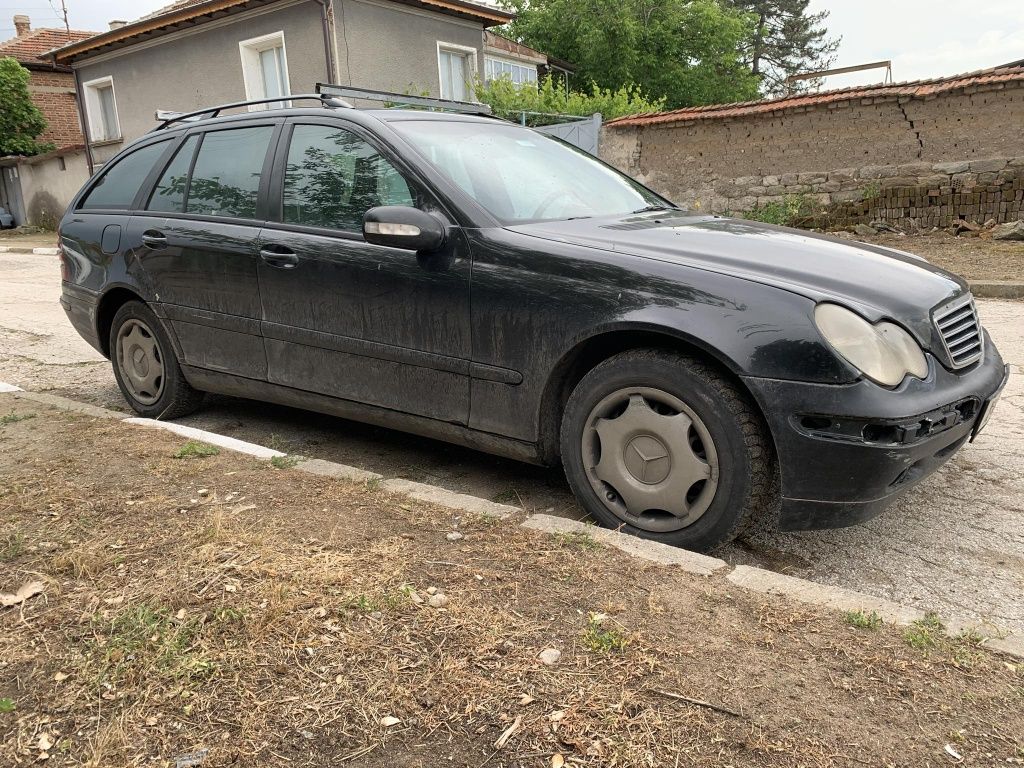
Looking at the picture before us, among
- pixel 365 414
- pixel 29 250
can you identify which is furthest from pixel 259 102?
pixel 29 250

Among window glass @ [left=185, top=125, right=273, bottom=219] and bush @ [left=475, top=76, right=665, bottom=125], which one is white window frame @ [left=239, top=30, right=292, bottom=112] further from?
window glass @ [left=185, top=125, right=273, bottom=219]

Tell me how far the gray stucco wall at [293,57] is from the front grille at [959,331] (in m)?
15.5

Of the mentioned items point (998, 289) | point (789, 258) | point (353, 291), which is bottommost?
point (998, 289)

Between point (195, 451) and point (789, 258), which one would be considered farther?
point (195, 451)

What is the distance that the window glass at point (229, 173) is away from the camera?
14.0 feet

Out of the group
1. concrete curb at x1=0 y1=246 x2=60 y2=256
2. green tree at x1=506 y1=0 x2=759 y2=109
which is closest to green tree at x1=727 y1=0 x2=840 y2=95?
green tree at x1=506 y1=0 x2=759 y2=109

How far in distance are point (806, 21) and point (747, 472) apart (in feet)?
187

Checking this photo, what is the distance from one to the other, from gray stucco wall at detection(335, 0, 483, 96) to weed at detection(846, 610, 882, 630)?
1639 cm

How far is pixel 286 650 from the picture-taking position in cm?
216

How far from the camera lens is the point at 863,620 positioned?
2.29 metres

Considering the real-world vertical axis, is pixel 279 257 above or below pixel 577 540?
above

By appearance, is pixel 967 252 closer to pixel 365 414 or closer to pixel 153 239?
pixel 365 414

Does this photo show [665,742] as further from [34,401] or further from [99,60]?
[99,60]

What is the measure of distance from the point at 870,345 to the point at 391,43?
1712cm
